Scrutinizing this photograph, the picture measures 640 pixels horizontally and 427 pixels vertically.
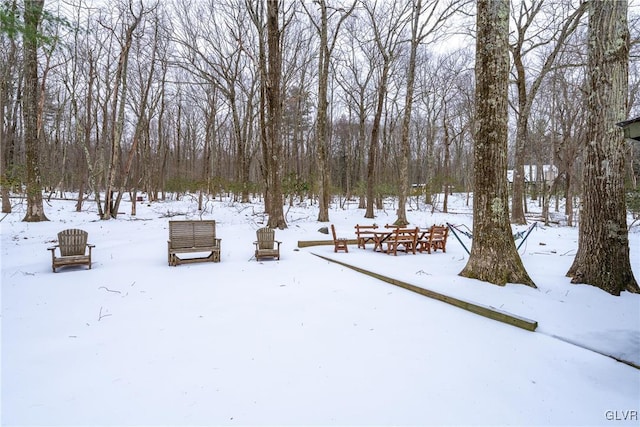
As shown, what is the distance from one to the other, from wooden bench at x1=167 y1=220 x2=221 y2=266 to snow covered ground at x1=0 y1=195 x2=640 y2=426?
→ 1119 millimetres

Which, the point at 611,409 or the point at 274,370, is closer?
the point at 611,409

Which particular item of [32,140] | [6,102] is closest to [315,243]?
[32,140]

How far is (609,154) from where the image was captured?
4992mm

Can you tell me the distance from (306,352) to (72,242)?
6.18 metres

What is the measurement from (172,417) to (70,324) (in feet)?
8.29

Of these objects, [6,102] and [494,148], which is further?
[6,102]

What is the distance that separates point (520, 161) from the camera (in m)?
15.1

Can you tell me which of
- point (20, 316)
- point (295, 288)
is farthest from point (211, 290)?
point (20, 316)

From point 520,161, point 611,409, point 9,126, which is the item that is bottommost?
point 611,409

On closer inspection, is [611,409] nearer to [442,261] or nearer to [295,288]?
[295,288]
